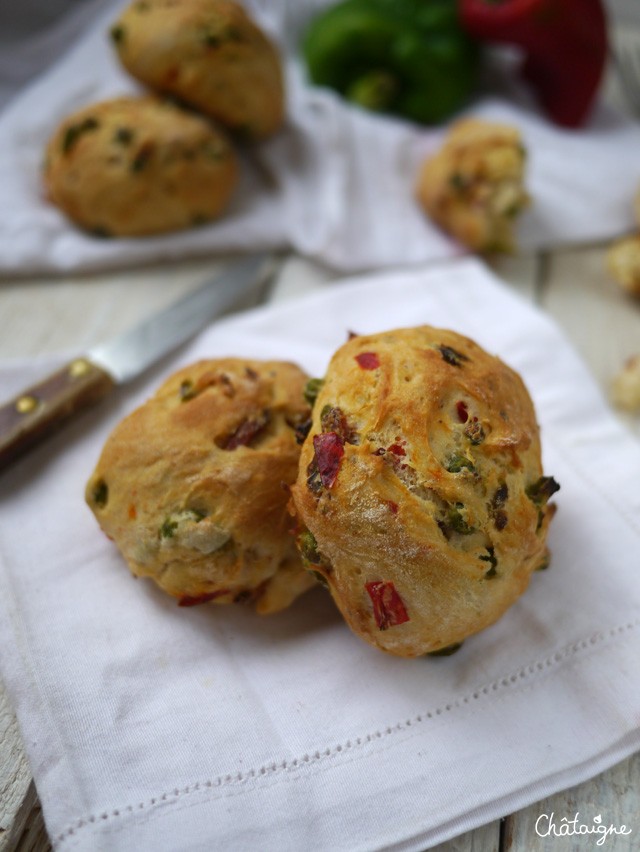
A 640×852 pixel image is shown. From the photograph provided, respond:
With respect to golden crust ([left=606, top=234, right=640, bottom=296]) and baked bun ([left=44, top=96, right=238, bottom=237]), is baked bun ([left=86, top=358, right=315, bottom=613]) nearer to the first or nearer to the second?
baked bun ([left=44, top=96, right=238, bottom=237])

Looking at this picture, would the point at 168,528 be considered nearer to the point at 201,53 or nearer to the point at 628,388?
the point at 628,388

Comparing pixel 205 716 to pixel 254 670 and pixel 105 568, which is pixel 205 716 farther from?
pixel 105 568

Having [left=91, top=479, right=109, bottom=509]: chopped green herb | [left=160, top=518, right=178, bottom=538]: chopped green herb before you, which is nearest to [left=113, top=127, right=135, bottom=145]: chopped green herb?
[left=91, top=479, right=109, bottom=509]: chopped green herb

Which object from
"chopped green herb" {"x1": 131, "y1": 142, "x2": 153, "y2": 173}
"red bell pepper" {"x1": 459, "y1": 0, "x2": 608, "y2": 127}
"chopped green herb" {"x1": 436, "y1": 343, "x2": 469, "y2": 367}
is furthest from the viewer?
"red bell pepper" {"x1": 459, "y1": 0, "x2": 608, "y2": 127}

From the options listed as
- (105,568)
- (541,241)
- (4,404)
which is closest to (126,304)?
(4,404)

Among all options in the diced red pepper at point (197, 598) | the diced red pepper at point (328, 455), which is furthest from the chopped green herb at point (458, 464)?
the diced red pepper at point (197, 598)
